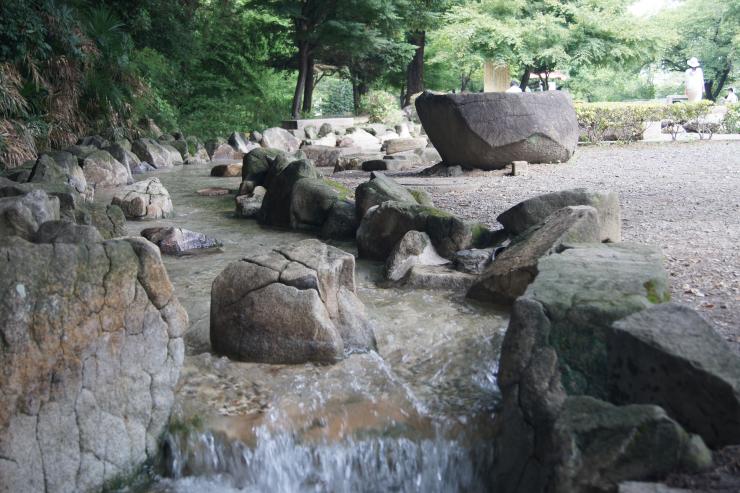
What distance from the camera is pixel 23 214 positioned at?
4.78 m

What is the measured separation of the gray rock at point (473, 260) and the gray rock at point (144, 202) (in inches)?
191

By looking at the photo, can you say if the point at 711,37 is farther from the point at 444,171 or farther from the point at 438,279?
the point at 438,279

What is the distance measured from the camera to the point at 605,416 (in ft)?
7.68

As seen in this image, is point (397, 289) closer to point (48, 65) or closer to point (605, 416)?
point (605, 416)

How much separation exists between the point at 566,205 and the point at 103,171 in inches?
353

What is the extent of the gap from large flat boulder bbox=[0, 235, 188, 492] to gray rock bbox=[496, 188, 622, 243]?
10.8ft

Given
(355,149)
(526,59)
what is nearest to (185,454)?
(355,149)

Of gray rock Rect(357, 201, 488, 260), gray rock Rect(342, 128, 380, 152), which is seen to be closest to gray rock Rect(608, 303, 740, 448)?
gray rock Rect(357, 201, 488, 260)

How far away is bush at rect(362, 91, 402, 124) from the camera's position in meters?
25.7

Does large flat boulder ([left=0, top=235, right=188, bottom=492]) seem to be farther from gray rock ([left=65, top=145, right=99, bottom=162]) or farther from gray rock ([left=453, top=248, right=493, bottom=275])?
gray rock ([left=65, top=145, right=99, bottom=162])

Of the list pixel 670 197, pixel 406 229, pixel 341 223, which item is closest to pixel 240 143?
pixel 341 223

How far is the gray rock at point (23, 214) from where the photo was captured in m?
4.64

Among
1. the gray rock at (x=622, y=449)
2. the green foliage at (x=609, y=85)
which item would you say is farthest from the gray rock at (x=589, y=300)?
the green foliage at (x=609, y=85)

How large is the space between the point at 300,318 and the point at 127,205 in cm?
592
